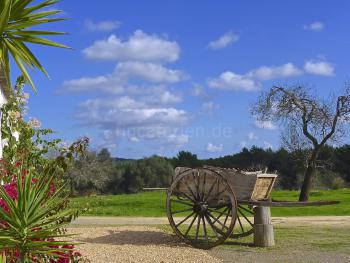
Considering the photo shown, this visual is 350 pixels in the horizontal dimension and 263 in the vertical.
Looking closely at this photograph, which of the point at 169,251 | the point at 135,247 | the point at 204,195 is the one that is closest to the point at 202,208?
the point at 204,195

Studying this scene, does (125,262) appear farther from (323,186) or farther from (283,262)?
(323,186)

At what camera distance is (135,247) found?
1152 centimetres

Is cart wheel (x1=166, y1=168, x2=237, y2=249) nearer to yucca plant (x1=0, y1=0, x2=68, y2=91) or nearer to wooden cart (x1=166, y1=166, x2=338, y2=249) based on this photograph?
wooden cart (x1=166, y1=166, x2=338, y2=249)

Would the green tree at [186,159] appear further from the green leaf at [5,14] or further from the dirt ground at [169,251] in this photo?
the green leaf at [5,14]

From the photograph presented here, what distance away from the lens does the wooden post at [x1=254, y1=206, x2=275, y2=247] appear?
39.2 feet

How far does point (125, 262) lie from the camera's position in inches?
387

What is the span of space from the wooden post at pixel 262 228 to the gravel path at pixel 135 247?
1452 mm

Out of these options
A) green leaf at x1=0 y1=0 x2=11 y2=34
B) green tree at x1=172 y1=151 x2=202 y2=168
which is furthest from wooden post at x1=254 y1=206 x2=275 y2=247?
green tree at x1=172 y1=151 x2=202 y2=168

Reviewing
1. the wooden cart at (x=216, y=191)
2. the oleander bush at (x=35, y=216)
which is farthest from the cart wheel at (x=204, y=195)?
the oleander bush at (x=35, y=216)

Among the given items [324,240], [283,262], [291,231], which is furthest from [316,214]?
[283,262]

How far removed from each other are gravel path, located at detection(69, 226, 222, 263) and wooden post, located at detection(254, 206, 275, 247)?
1452 mm

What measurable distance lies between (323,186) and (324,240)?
85.1 ft

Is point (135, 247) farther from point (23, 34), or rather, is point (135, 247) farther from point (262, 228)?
point (23, 34)

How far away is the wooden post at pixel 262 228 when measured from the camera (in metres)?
12.0
